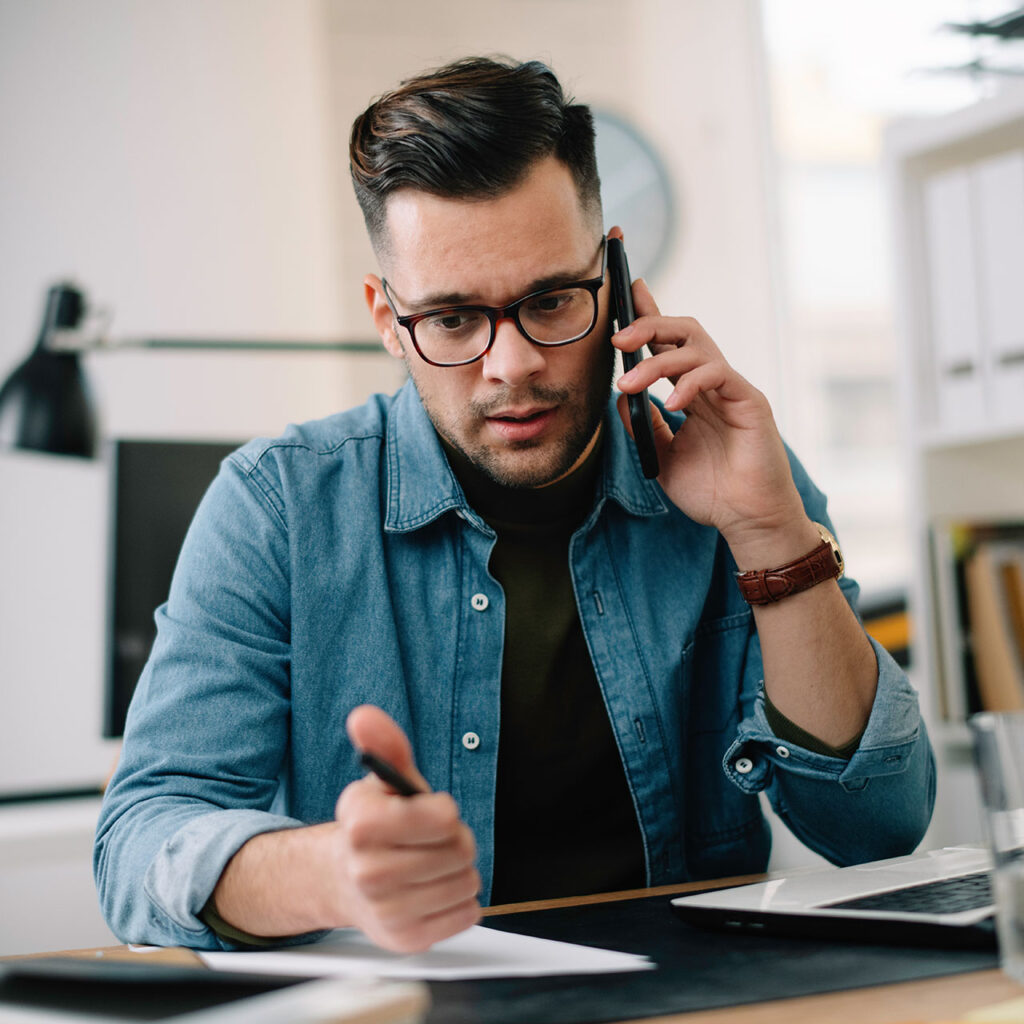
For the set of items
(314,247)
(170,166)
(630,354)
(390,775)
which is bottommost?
(390,775)

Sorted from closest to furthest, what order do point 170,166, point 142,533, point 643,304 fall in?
point 643,304 < point 142,533 < point 170,166

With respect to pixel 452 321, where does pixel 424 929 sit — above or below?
below

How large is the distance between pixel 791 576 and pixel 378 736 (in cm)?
55

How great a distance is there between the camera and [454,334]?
3.53ft

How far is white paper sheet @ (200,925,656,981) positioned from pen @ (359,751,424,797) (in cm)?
12

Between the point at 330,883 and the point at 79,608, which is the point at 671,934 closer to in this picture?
the point at 330,883

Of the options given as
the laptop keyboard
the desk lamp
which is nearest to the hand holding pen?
the laptop keyboard

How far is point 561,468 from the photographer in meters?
1.12

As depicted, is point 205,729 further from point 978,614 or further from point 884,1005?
point 978,614

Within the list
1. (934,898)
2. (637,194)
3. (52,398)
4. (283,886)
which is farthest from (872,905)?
(637,194)

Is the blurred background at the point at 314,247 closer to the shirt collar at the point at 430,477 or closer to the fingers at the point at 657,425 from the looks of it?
the shirt collar at the point at 430,477

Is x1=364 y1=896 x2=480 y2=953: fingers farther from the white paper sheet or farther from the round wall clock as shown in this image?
the round wall clock

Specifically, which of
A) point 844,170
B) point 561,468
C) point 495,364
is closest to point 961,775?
point 561,468

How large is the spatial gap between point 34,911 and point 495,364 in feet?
4.91
